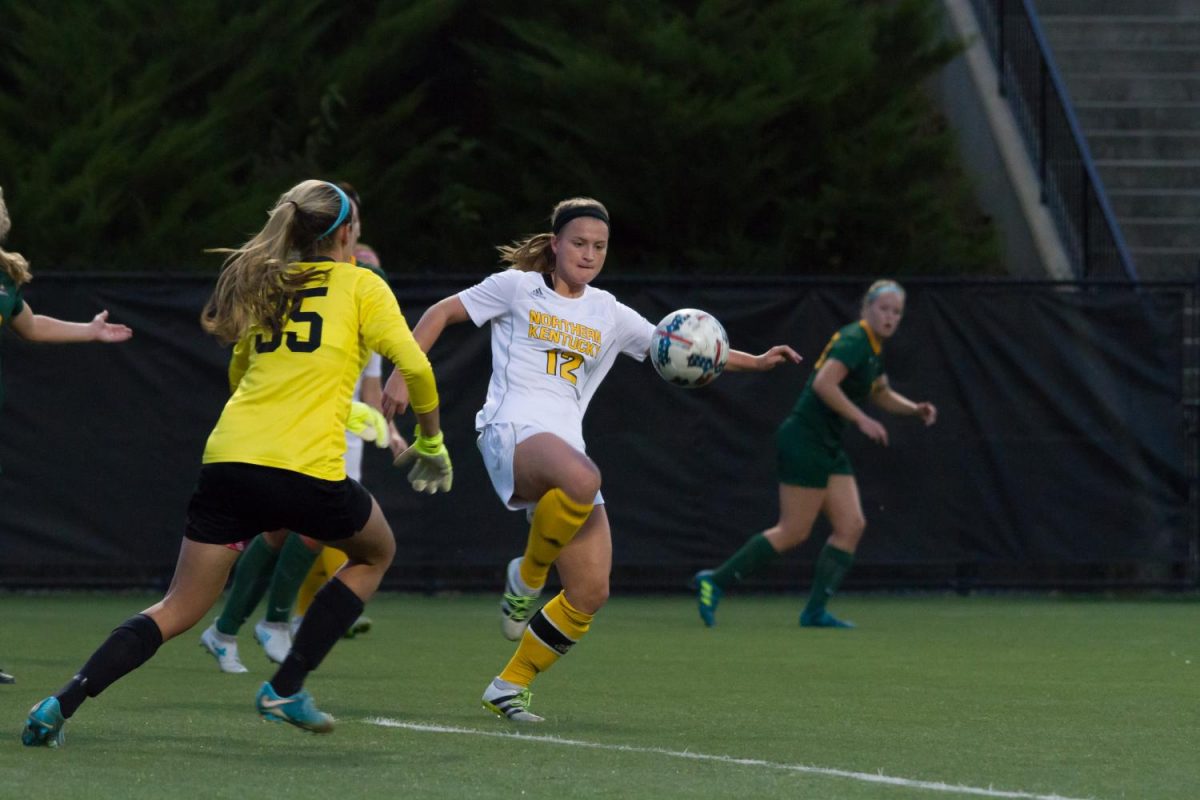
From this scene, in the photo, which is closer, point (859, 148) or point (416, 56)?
point (859, 148)

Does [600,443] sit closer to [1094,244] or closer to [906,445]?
[906,445]

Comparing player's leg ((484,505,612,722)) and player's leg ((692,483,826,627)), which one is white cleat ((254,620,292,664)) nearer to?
player's leg ((484,505,612,722))

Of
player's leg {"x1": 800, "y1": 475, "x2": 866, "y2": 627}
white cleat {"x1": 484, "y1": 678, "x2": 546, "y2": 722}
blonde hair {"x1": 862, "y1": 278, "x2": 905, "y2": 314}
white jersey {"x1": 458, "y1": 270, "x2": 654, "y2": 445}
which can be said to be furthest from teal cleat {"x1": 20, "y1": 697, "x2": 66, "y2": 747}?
blonde hair {"x1": 862, "y1": 278, "x2": 905, "y2": 314}

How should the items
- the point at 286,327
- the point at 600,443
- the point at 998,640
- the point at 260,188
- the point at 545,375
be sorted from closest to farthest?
the point at 286,327, the point at 545,375, the point at 998,640, the point at 600,443, the point at 260,188

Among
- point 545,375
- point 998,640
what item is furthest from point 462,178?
point 545,375

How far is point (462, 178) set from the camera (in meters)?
15.9

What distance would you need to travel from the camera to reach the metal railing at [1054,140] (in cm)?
1586

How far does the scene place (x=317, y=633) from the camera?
6.22 metres

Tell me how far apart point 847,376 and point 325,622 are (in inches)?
240

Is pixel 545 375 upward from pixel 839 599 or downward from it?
upward

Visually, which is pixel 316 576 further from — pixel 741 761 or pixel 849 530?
pixel 741 761

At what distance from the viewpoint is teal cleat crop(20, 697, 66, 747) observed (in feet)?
19.9

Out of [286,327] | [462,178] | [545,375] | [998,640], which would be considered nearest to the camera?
[286,327]

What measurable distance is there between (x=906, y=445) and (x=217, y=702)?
7321mm
